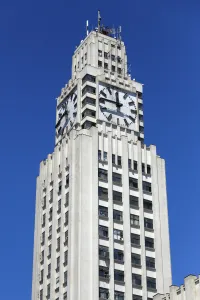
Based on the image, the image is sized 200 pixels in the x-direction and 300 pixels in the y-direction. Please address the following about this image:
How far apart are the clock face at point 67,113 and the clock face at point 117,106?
4.76 m

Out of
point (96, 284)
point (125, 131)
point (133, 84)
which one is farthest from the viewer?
point (133, 84)

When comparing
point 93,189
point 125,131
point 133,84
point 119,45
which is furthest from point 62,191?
point 119,45

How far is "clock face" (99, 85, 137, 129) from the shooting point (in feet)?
365

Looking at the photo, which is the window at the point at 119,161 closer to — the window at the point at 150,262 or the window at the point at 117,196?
the window at the point at 117,196

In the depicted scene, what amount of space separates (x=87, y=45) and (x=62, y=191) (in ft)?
99.9

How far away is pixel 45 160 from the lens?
112 meters

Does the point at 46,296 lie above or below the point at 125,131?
below

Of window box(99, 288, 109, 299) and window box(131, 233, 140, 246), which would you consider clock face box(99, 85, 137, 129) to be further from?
window box(99, 288, 109, 299)

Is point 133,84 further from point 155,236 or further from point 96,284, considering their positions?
point 96,284

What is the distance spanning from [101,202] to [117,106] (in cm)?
2014

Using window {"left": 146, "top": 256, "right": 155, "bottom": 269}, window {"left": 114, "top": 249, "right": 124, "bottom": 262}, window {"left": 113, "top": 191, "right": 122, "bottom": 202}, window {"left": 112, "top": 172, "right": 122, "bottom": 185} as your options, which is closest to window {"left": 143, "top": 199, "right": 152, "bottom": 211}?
window {"left": 113, "top": 191, "right": 122, "bottom": 202}

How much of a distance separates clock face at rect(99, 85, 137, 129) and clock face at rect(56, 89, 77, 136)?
4761mm

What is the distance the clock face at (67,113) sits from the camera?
4459 inches

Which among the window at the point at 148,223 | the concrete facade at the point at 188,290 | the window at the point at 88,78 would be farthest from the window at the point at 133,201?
the concrete facade at the point at 188,290
